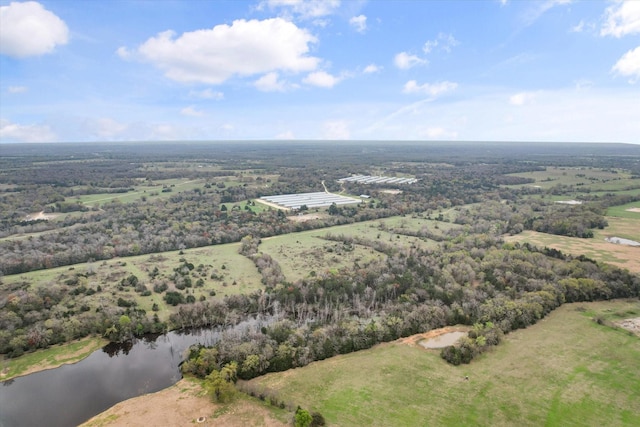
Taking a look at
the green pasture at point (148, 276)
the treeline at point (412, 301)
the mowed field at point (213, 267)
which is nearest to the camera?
the treeline at point (412, 301)

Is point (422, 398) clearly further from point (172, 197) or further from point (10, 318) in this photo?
point (172, 197)

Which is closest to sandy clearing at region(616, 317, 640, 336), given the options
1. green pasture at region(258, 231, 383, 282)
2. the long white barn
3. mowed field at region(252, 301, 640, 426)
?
mowed field at region(252, 301, 640, 426)

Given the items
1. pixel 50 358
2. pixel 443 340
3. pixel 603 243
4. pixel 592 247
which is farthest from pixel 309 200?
pixel 50 358

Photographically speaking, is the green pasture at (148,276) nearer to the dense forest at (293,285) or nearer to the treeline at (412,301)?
the dense forest at (293,285)

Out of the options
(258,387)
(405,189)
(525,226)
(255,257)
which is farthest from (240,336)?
(405,189)

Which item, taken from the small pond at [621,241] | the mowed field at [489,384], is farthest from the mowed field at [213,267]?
the small pond at [621,241]

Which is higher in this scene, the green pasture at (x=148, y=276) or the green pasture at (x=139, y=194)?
the green pasture at (x=139, y=194)
